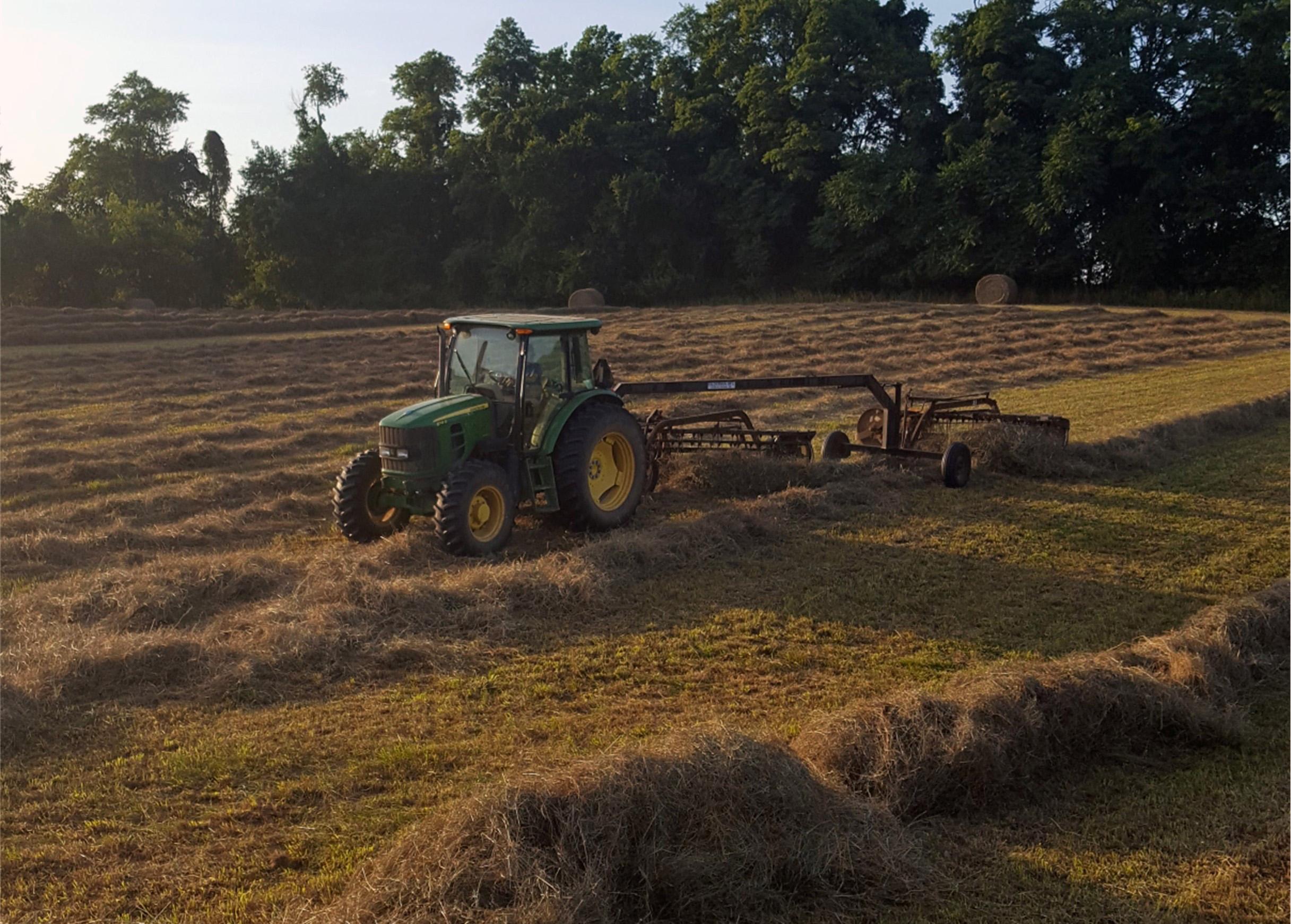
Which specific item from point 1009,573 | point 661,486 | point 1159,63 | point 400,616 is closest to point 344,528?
point 400,616

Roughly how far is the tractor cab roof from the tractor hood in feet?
2.09

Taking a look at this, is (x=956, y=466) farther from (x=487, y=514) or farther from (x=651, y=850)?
(x=651, y=850)

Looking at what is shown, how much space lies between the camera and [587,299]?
41.8 m

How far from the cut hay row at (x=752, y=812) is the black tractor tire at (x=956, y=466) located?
227 inches

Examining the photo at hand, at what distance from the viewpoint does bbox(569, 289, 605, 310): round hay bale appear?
4122 cm

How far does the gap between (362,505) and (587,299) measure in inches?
1325

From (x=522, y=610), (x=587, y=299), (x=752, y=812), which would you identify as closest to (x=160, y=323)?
(x=587, y=299)

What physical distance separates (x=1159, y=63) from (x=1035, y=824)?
4323 centimetres

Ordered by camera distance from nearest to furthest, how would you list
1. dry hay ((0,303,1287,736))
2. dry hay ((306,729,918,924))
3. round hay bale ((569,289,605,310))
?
1. dry hay ((306,729,918,924))
2. dry hay ((0,303,1287,736))
3. round hay bale ((569,289,605,310))

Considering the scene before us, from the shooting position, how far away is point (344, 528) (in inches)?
348

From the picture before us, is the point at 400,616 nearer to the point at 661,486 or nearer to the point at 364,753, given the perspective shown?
the point at 364,753

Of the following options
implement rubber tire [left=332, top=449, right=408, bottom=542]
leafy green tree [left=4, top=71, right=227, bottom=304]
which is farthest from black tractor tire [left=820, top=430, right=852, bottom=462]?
leafy green tree [left=4, top=71, right=227, bottom=304]

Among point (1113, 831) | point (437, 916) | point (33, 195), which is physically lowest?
point (1113, 831)

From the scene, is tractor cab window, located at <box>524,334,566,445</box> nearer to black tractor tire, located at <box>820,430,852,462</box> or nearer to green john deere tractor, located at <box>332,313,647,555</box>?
green john deere tractor, located at <box>332,313,647,555</box>
